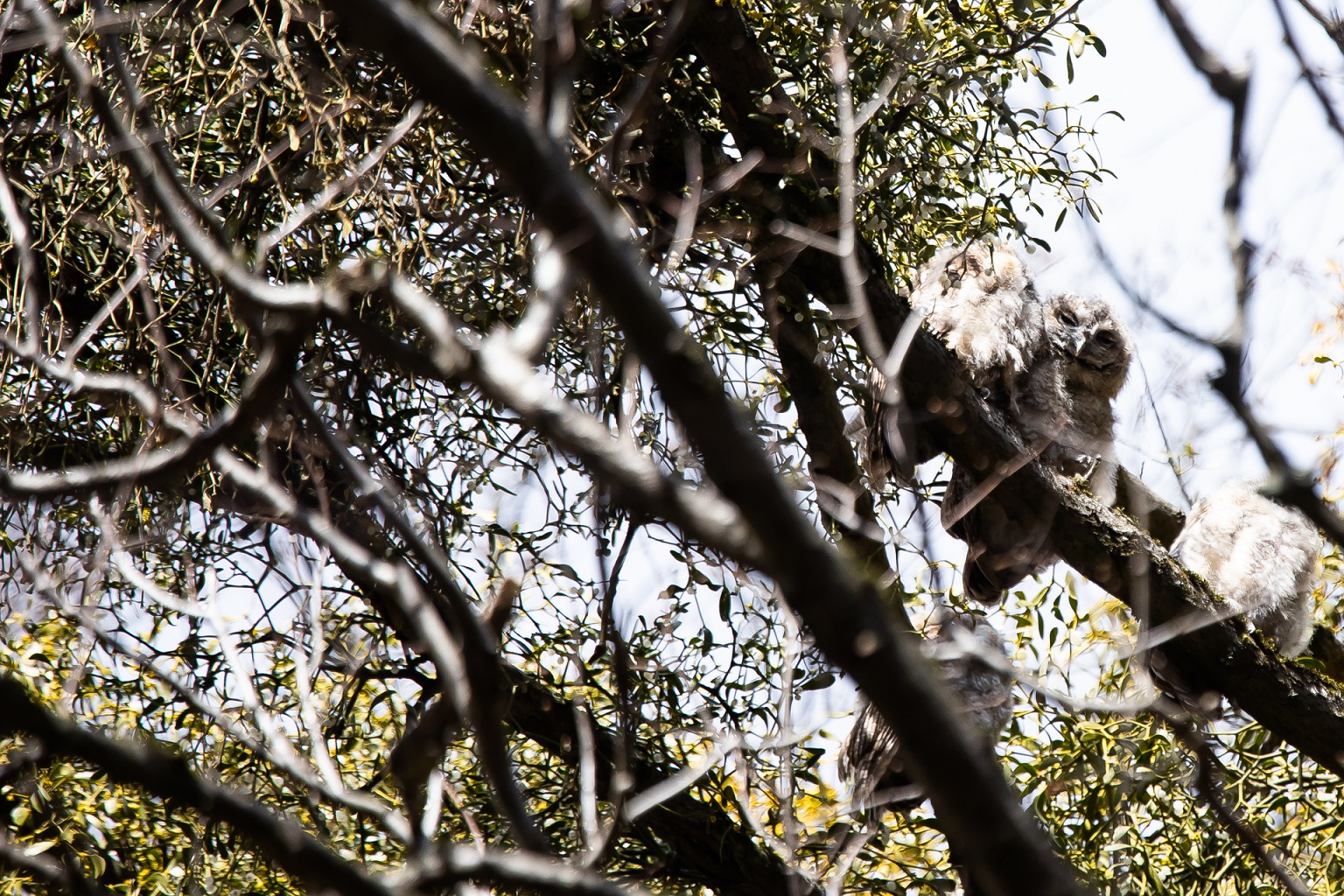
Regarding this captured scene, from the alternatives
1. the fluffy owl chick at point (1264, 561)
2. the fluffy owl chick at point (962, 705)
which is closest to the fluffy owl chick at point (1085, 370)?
→ the fluffy owl chick at point (1264, 561)

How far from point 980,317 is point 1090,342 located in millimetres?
258

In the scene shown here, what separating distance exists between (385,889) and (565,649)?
1.26 m

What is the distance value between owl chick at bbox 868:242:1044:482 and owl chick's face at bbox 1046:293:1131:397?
55 mm

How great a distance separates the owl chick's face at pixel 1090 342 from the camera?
1.90 meters

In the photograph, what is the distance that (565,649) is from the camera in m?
1.79

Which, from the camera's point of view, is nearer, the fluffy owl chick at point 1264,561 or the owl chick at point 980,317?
the owl chick at point 980,317

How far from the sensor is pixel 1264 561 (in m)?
1.89

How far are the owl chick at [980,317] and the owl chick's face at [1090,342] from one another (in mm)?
55

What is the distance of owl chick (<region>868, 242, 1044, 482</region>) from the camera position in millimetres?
1719

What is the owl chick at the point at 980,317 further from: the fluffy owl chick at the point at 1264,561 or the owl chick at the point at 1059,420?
the fluffy owl chick at the point at 1264,561

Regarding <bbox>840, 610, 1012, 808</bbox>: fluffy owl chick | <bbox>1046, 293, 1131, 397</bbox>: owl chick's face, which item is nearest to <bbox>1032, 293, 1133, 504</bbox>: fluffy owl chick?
<bbox>1046, 293, 1131, 397</bbox>: owl chick's face

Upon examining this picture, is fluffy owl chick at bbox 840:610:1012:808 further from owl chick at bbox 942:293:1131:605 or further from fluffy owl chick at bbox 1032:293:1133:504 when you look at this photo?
fluffy owl chick at bbox 1032:293:1133:504

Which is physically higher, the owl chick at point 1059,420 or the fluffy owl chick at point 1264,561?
the owl chick at point 1059,420

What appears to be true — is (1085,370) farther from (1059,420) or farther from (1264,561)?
(1264,561)
